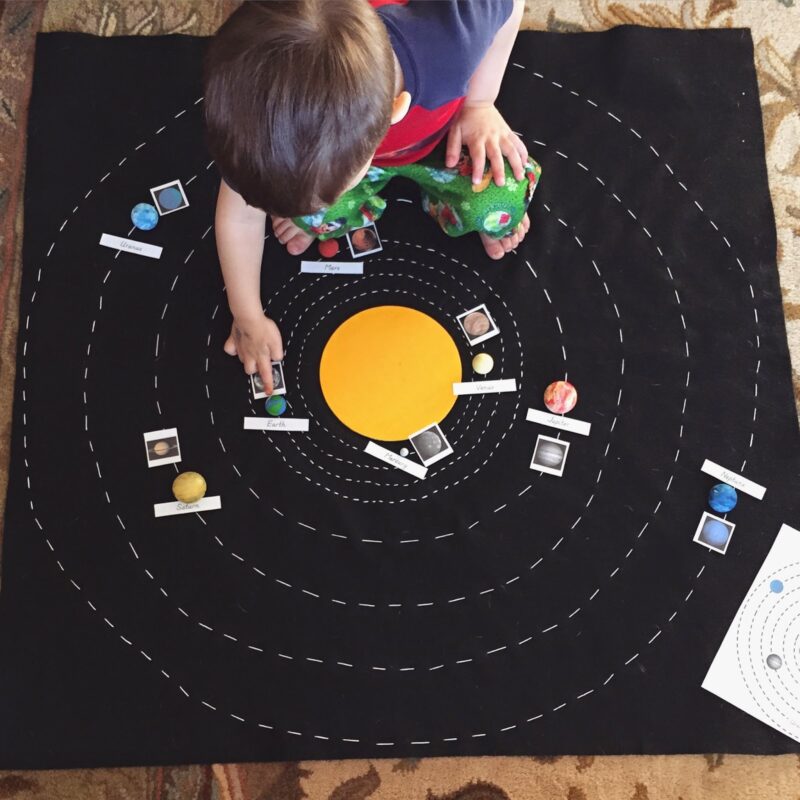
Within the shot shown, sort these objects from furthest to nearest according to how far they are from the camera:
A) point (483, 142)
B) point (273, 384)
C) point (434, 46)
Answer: point (273, 384) < point (483, 142) < point (434, 46)

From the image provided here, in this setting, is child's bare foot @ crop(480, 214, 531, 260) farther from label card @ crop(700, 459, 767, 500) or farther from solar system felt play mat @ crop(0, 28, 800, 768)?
label card @ crop(700, 459, 767, 500)

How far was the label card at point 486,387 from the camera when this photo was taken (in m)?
1.28

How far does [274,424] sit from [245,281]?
0.21 metres

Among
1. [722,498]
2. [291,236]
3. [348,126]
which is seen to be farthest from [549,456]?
[348,126]

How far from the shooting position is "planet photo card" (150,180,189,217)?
4.38 feet

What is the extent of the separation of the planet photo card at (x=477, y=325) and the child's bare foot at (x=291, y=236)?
26cm

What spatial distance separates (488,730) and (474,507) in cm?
30

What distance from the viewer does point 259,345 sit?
125 cm

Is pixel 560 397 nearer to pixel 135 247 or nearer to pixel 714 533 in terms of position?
pixel 714 533

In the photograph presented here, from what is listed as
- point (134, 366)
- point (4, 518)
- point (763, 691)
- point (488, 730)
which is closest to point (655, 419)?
point (763, 691)

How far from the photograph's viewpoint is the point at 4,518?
123 cm

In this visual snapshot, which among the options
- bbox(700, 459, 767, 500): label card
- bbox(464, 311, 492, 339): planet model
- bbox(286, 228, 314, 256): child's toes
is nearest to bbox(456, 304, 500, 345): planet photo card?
bbox(464, 311, 492, 339): planet model

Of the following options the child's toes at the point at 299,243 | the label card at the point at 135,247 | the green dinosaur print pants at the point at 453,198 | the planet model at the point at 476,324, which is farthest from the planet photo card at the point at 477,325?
the label card at the point at 135,247

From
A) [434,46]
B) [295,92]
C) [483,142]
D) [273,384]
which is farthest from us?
[273,384]
